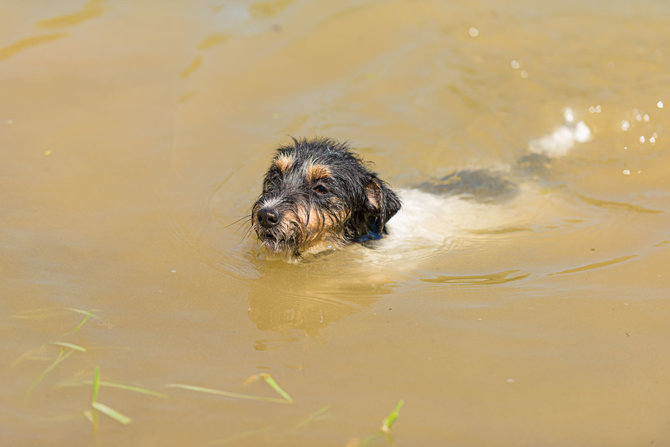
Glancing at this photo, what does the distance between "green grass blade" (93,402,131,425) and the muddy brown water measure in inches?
3.1

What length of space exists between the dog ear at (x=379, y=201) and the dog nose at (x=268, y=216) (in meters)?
1.11

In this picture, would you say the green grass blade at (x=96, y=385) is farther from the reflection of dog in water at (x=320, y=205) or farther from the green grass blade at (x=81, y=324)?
the reflection of dog in water at (x=320, y=205)

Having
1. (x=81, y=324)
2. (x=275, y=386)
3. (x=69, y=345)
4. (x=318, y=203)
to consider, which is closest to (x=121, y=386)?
(x=69, y=345)

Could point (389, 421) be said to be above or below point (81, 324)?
above

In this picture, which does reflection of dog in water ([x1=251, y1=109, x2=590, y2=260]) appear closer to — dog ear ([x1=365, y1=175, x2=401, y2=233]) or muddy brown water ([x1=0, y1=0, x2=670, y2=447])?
dog ear ([x1=365, y1=175, x2=401, y2=233])

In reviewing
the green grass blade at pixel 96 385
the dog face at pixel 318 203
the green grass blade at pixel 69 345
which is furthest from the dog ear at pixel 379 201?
the green grass blade at pixel 96 385

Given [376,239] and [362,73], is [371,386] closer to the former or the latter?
[376,239]

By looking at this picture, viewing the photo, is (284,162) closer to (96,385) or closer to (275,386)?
(275,386)

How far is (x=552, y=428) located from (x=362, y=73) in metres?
7.09

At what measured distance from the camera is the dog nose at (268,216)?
19.7 ft

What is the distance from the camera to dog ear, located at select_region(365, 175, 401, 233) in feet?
22.0

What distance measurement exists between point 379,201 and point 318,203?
25.6 inches

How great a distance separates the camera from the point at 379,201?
6703mm

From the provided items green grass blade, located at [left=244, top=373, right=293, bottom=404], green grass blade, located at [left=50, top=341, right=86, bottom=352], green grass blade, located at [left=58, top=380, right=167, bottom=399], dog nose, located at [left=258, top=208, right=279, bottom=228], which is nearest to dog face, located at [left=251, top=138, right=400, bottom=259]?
dog nose, located at [left=258, top=208, right=279, bottom=228]
